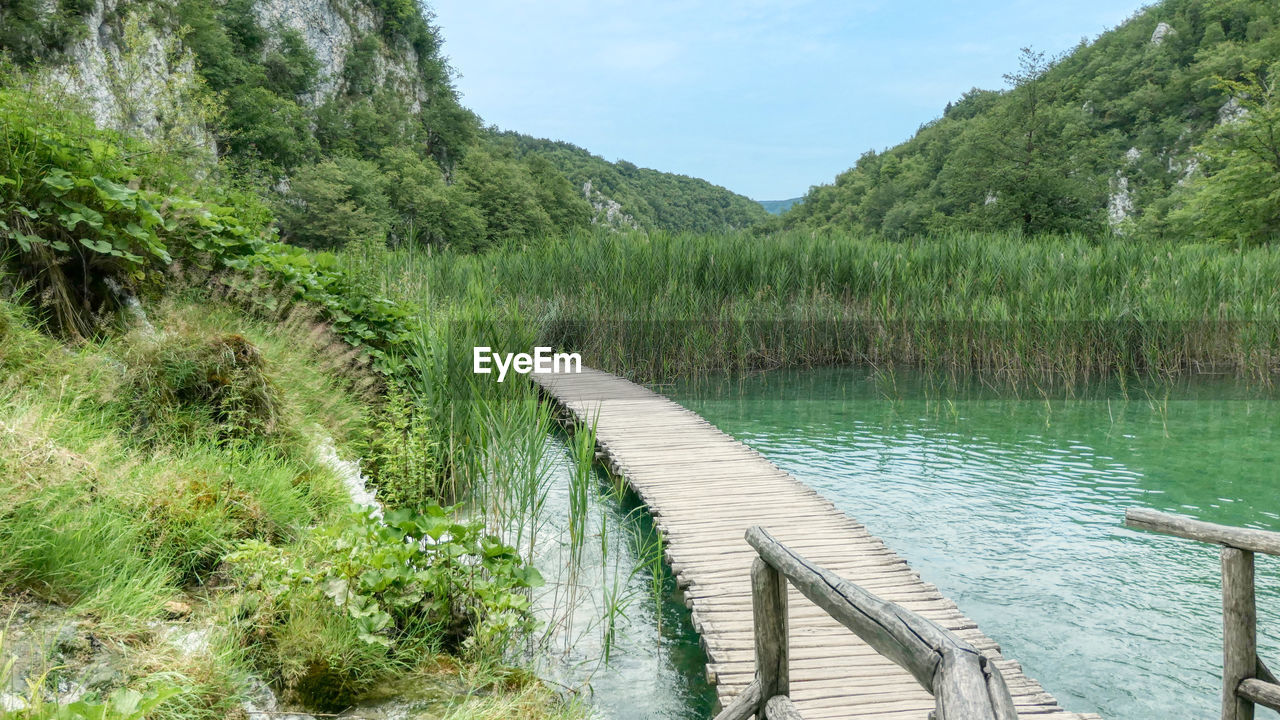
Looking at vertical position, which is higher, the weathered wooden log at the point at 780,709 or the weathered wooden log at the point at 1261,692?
the weathered wooden log at the point at 780,709

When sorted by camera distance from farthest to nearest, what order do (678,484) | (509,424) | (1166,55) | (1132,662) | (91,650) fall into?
(1166,55) → (678,484) → (509,424) → (1132,662) → (91,650)

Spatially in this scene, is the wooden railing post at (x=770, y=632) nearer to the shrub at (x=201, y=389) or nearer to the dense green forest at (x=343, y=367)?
the dense green forest at (x=343, y=367)

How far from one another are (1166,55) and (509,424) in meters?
56.9

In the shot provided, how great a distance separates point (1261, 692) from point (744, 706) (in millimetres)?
1522

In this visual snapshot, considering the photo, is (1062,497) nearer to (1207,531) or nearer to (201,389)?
(1207,531)

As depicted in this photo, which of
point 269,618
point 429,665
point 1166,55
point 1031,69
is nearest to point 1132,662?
point 429,665

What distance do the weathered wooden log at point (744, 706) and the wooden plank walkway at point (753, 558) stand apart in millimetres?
549

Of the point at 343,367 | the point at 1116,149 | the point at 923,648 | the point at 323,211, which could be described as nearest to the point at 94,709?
the point at 923,648

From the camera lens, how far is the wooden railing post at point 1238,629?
7.57 feet

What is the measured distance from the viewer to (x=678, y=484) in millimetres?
5023

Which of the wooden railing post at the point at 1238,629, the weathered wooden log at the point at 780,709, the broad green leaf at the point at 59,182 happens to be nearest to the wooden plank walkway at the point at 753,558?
the wooden railing post at the point at 1238,629

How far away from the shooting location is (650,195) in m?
59.0

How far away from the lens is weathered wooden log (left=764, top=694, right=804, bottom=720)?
2000 millimetres

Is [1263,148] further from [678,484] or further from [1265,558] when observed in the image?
[678,484]
